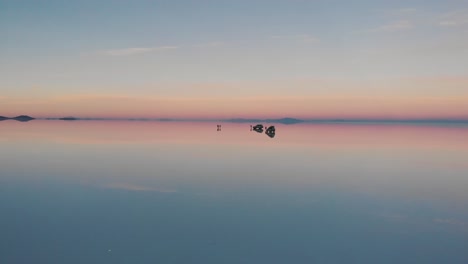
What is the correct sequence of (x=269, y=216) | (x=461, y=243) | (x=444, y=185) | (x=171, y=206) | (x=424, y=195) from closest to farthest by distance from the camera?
(x=461, y=243) → (x=269, y=216) → (x=171, y=206) → (x=424, y=195) → (x=444, y=185)

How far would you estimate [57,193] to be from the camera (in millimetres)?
21297

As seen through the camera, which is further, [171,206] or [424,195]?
[424,195]

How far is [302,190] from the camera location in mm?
22750

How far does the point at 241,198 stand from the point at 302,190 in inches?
173

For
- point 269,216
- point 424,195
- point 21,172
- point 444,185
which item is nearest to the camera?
point 269,216

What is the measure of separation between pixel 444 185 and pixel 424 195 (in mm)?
4300

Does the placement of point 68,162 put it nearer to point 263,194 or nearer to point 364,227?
point 263,194

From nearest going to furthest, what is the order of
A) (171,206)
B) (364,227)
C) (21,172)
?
1. (364,227)
2. (171,206)
3. (21,172)

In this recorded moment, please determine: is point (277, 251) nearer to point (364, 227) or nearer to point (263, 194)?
point (364, 227)

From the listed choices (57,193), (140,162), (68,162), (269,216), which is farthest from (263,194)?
(68,162)

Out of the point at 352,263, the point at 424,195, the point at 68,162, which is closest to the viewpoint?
the point at 352,263

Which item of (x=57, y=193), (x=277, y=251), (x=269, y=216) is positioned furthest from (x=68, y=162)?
(x=277, y=251)

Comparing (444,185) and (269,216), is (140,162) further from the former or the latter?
(444,185)

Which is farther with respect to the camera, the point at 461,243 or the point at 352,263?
the point at 461,243
